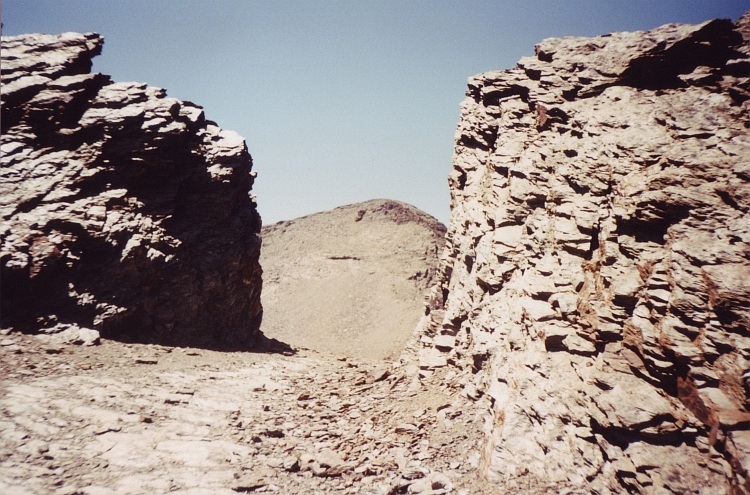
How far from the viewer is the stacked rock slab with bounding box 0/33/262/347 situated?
42.0 feet

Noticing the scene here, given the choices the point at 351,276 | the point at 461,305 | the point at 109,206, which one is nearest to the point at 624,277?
the point at 461,305

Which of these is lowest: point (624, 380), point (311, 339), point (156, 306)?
point (311, 339)

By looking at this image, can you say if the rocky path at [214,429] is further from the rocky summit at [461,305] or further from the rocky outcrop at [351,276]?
the rocky outcrop at [351,276]

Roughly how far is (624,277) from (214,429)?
8725mm

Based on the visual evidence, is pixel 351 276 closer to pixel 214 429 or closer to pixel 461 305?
pixel 461 305

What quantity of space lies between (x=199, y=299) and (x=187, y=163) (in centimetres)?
601

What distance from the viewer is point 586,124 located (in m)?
8.08

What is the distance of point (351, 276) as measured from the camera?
37750 millimetres

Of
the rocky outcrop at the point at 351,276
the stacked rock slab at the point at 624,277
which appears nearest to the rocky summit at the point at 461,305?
the stacked rock slab at the point at 624,277

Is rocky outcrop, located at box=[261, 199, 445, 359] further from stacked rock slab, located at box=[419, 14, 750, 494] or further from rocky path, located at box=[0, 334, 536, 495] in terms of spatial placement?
stacked rock slab, located at box=[419, 14, 750, 494]

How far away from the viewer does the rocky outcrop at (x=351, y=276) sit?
94.2 feet

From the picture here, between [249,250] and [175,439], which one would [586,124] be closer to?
[175,439]

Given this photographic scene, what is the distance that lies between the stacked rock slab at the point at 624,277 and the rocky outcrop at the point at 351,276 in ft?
48.9

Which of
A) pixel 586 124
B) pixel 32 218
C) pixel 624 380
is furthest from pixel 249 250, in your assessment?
pixel 624 380
